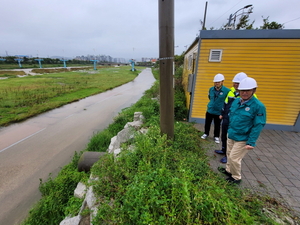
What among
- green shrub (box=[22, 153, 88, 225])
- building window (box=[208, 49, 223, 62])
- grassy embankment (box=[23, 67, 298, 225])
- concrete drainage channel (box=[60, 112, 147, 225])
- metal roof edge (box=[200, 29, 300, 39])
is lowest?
green shrub (box=[22, 153, 88, 225])

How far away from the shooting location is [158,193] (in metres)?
1.69

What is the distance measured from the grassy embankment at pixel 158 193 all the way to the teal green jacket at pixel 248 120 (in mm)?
806

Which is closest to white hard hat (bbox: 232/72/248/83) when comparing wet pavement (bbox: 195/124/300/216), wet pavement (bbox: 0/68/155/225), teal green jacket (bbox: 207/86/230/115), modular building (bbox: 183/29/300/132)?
teal green jacket (bbox: 207/86/230/115)

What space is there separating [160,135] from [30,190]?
11.1ft

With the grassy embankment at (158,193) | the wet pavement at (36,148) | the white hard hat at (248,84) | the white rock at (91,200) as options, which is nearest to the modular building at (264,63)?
the white hard hat at (248,84)

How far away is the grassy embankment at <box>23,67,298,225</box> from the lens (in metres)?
1.59

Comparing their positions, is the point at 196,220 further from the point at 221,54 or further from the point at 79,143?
the point at 79,143

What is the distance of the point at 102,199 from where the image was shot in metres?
2.13

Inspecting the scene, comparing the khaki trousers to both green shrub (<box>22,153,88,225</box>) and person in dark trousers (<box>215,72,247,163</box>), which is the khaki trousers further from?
green shrub (<box>22,153,88,225</box>)

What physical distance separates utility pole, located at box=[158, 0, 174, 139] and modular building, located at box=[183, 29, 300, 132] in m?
2.41

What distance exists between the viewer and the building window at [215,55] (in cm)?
473

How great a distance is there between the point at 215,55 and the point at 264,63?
1481 mm

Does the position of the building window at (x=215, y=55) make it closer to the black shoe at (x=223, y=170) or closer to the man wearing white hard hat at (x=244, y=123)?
the man wearing white hard hat at (x=244, y=123)

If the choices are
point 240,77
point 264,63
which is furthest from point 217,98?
point 264,63
